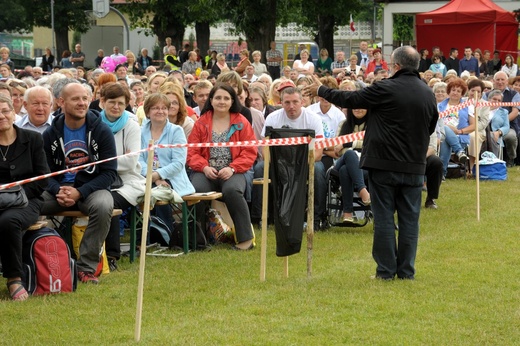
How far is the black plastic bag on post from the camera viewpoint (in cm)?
Result: 877

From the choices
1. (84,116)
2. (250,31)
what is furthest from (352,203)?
(250,31)

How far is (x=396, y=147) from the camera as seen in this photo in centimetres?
845

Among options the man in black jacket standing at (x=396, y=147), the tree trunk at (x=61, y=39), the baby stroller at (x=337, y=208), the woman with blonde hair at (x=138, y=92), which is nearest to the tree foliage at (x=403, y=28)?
the tree trunk at (x=61, y=39)

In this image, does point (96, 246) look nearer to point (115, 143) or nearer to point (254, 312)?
point (115, 143)

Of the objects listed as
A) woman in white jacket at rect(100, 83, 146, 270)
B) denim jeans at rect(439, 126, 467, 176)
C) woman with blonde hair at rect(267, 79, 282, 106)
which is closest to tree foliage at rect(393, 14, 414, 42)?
denim jeans at rect(439, 126, 467, 176)

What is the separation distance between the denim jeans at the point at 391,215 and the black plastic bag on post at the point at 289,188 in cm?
63

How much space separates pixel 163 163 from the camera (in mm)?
10938

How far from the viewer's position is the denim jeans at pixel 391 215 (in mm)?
8547

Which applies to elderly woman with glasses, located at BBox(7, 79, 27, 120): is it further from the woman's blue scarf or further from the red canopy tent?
the red canopy tent

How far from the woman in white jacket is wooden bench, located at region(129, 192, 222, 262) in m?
0.16

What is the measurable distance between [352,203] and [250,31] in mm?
28036

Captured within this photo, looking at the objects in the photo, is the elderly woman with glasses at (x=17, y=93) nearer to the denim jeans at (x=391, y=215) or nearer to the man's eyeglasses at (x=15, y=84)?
the man's eyeglasses at (x=15, y=84)

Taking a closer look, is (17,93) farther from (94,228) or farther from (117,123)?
(94,228)

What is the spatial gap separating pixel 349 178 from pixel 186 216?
97.5 inches
